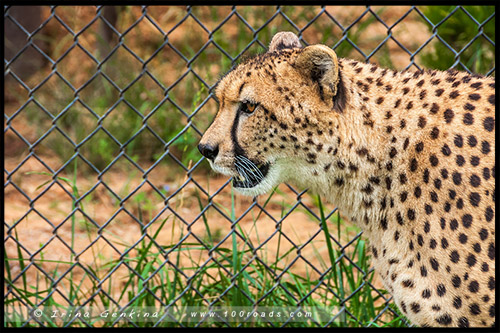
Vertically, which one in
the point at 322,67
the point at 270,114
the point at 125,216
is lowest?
the point at 270,114

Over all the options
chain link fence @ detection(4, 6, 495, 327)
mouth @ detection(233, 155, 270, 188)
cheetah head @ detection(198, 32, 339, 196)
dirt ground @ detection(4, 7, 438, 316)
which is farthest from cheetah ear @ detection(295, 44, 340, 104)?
dirt ground @ detection(4, 7, 438, 316)

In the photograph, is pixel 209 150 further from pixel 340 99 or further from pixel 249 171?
pixel 340 99

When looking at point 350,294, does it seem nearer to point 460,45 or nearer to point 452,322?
point 452,322

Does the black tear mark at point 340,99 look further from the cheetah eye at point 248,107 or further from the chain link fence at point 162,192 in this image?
the chain link fence at point 162,192

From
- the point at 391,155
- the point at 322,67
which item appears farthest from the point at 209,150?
the point at 391,155

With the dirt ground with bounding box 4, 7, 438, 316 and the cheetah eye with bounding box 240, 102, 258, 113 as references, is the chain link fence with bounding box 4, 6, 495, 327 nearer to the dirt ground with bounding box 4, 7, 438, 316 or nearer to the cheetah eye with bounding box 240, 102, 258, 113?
the dirt ground with bounding box 4, 7, 438, 316

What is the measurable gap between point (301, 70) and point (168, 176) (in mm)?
3344

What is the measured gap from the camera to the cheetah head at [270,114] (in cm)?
285

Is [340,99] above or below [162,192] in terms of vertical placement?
below

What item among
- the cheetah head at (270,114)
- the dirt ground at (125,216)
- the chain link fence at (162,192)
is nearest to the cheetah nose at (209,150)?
the cheetah head at (270,114)

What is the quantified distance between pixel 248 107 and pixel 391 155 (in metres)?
0.63

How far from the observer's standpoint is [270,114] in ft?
9.49

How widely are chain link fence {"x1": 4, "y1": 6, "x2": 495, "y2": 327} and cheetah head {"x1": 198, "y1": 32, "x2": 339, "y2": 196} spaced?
0.43m

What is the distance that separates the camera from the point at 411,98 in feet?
9.40
